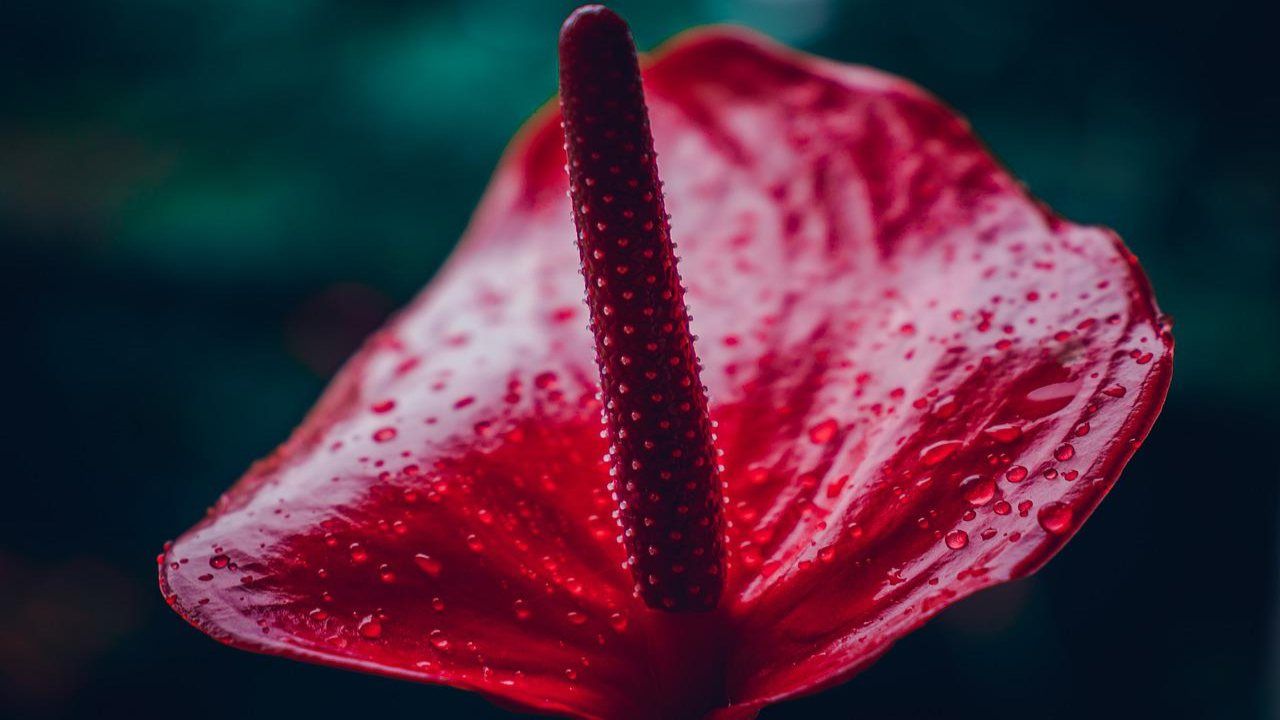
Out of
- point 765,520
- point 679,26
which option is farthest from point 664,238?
point 679,26

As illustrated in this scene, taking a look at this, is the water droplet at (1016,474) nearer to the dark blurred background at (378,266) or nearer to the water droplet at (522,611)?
the water droplet at (522,611)

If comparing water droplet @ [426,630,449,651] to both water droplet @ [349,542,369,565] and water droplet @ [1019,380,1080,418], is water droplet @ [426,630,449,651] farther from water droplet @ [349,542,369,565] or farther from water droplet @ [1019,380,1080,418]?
→ water droplet @ [1019,380,1080,418]

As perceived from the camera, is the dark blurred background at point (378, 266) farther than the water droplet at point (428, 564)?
Yes

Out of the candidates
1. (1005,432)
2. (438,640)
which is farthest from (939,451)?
(438,640)

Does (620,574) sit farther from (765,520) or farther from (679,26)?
(679,26)

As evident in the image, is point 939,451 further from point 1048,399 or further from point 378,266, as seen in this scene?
point 378,266

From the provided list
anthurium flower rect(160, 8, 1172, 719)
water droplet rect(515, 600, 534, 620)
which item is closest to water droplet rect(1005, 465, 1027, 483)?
anthurium flower rect(160, 8, 1172, 719)

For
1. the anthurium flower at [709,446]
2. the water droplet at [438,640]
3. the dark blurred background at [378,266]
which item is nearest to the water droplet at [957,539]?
the anthurium flower at [709,446]
